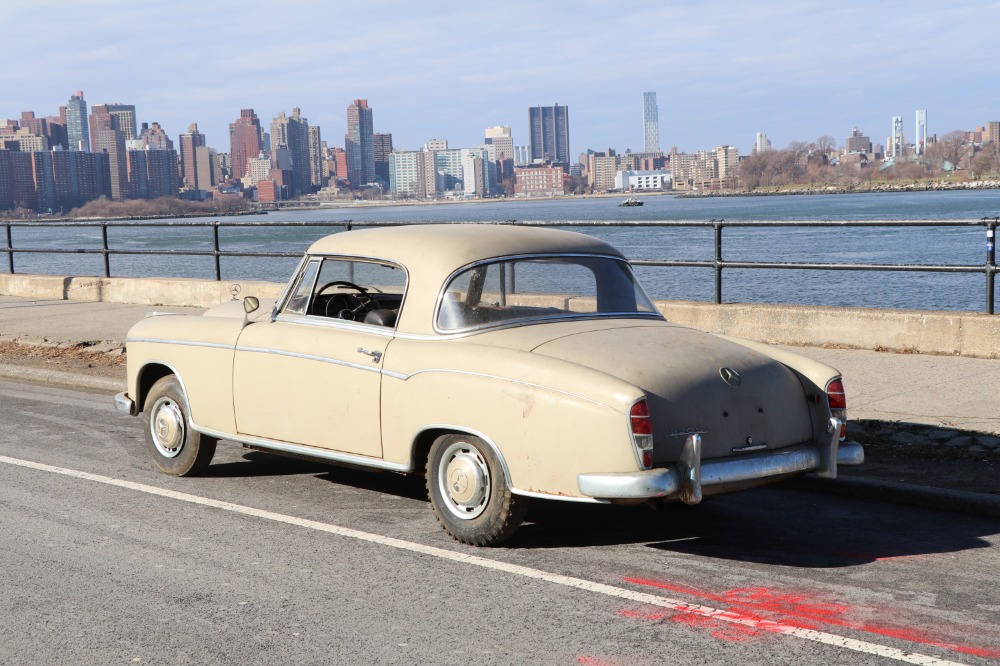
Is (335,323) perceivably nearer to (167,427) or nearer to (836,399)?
(167,427)

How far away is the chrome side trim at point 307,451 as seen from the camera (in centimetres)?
605

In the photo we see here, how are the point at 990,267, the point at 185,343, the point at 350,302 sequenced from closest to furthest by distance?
the point at 350,302 → the point at 185,343 → the point at 990,267

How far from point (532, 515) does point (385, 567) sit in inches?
48.2

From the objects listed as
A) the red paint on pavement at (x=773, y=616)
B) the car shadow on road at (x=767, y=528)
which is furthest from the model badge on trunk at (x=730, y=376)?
the red paint on pavement at (x=773, y=616)

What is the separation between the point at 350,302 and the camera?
6781 millimetres

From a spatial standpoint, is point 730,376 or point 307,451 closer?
point 730,376

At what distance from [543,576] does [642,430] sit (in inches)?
31.1

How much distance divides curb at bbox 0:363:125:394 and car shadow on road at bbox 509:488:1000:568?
19.2 ft

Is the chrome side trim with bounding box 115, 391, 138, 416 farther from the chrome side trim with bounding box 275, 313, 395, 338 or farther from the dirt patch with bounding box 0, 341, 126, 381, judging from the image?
the dirt patch with bounding box 0, 341, 126, 381

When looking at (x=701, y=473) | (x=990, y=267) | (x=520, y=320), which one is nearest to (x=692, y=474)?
(x=701, y=473)

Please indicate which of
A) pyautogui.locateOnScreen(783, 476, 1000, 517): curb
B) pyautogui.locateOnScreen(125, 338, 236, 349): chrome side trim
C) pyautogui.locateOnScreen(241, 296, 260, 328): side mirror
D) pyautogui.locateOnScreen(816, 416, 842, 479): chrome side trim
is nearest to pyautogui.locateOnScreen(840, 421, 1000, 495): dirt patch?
pyautogui.locateOnScreen(783, 476, 1000, 517): curb

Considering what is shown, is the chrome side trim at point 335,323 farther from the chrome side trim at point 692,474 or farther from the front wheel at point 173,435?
the chrome side trim at point 692,474

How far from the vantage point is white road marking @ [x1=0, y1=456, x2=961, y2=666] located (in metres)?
4.32

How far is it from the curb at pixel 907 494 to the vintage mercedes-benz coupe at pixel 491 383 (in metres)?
0.80
